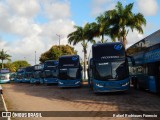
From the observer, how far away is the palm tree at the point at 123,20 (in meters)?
46.0

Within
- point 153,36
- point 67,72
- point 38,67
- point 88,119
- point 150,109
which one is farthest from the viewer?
point 38,67

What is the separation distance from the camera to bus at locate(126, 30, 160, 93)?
21.7 metres

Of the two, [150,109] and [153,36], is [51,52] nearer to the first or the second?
[153,36]

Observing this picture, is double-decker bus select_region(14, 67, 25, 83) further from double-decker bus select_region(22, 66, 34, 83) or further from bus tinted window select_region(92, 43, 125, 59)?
bus tinted window select_region(92, 43, 125, 59)

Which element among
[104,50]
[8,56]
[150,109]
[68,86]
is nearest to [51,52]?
[8,56]

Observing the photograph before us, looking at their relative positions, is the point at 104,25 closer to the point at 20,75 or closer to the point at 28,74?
the point at 28,74

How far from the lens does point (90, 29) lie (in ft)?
191

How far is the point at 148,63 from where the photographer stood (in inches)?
931

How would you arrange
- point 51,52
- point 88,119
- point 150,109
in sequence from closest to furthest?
point 88,119
point 150,109
point 51,52

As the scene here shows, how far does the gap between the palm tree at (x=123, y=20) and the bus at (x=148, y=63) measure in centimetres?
1670

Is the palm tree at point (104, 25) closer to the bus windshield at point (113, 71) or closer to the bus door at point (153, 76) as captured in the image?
the bus windshield at point (113, 71)

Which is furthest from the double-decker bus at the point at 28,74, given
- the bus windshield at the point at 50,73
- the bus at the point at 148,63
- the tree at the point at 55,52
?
the bus at the point at 148,63

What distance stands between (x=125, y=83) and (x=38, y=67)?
3438cm

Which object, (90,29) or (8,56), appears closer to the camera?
(90,29)
